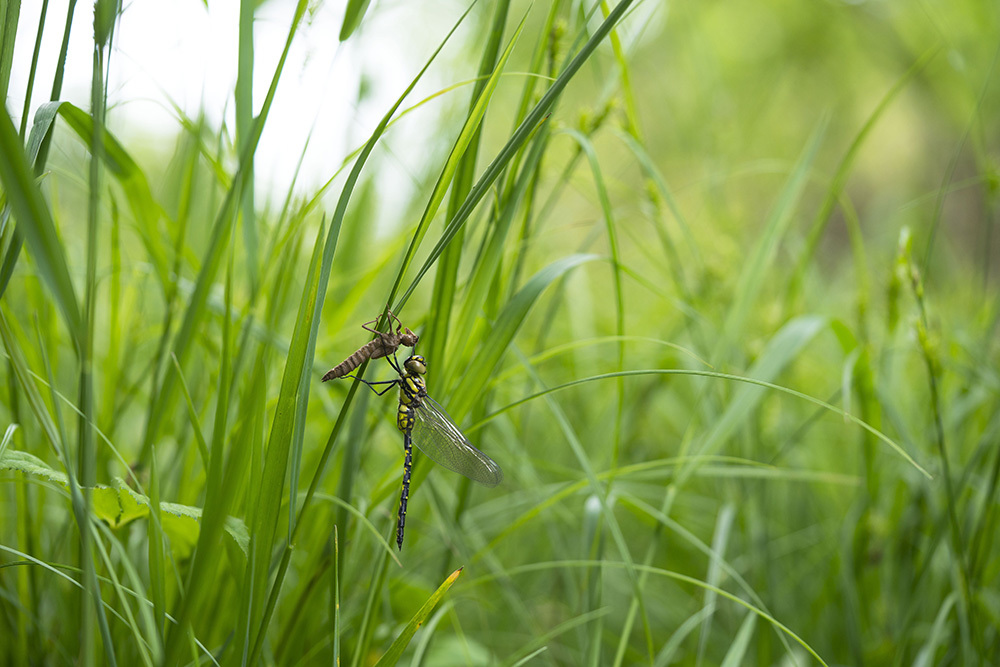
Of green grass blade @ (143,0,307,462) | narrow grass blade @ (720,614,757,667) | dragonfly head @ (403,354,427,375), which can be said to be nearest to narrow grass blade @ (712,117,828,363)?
narrow grass blade @ (720,614,757,667)

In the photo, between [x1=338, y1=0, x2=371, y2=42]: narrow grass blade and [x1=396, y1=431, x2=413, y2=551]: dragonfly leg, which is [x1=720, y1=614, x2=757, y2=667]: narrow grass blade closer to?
[x1=396, y1=431, x2=413, y2=551]: dragonfly leg

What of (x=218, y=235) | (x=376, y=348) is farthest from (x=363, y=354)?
(x=218, y=235)

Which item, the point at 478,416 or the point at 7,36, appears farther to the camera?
the point at 478,416

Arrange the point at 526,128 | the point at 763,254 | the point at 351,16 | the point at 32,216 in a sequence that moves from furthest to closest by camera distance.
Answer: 1. the point at 763,254
2. the point at 351,16
3. the point at 526,128
4. the point at 32,216

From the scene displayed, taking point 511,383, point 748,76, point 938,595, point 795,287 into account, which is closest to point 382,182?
point 511,383

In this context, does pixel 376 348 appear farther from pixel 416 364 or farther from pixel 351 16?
pixel 351 16

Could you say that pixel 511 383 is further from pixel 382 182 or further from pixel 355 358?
pixel 382 182

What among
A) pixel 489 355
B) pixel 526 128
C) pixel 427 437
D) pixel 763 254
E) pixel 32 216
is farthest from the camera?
pixel 763 254
